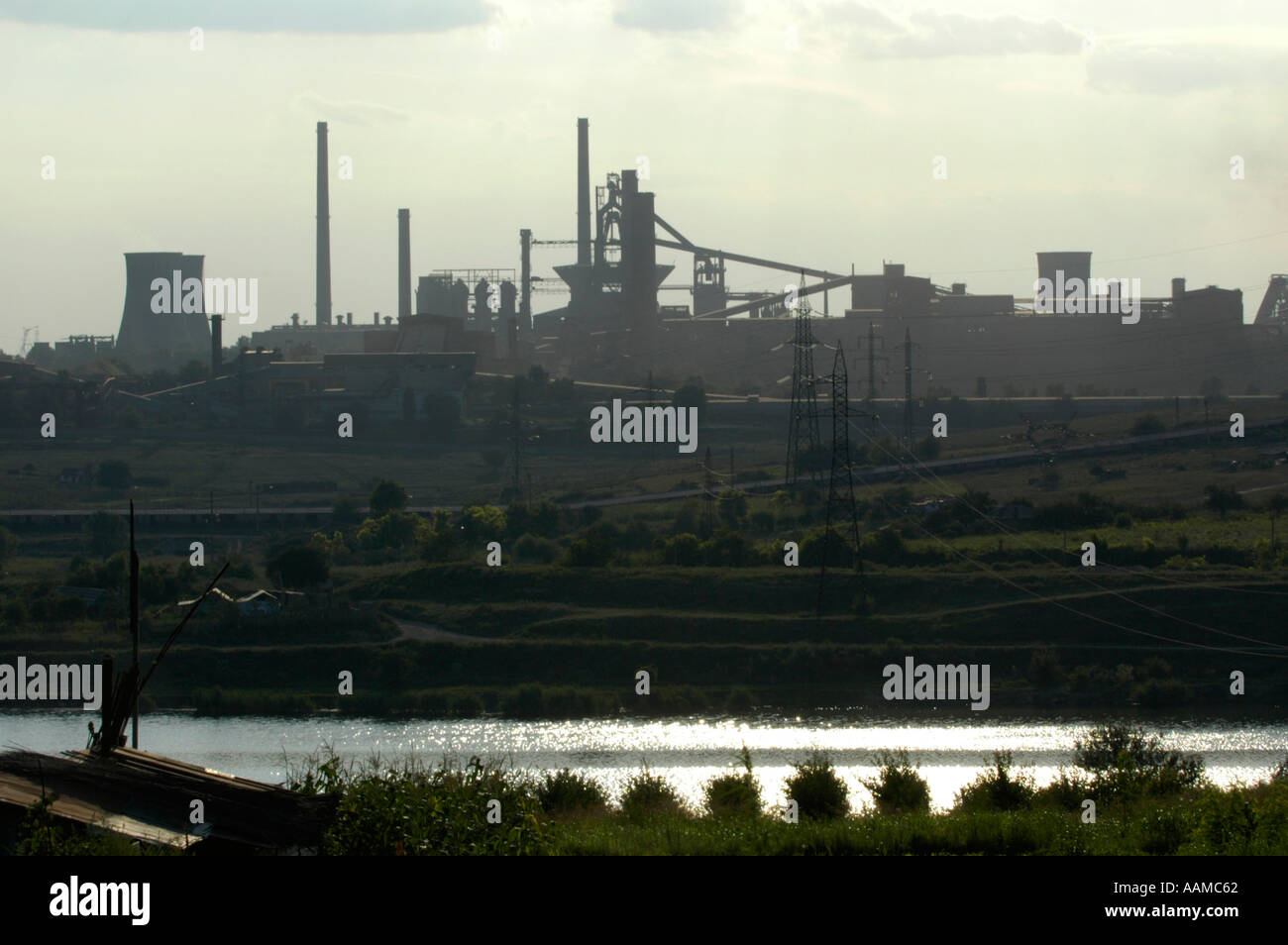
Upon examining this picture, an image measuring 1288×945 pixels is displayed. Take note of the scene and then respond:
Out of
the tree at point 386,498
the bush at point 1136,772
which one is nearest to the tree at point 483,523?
the tree at point 386,498

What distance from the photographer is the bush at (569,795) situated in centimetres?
946

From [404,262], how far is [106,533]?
46.6m

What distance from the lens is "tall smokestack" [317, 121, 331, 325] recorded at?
72.2m

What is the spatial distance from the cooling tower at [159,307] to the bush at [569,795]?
229 ft

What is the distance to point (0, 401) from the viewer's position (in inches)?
1950

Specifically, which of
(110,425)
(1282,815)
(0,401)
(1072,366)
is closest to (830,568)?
(1282,815)

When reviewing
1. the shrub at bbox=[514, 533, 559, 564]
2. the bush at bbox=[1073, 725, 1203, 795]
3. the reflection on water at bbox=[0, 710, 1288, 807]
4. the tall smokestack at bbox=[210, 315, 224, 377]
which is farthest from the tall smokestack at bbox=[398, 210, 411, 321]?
the bush at bbox=[1073, 725, 1203, 795]

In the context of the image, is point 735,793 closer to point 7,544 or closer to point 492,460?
point 7,544

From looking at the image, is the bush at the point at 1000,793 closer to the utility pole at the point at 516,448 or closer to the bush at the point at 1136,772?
the bush at the point at 1136,772

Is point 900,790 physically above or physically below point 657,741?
above

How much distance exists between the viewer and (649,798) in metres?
9.82

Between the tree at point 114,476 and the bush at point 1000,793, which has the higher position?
the tree at point 114,476

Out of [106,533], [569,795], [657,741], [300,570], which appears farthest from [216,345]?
[569,795]
